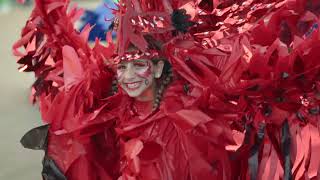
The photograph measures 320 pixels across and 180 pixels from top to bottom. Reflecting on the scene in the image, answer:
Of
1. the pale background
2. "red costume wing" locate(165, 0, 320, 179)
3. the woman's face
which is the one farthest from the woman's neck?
the pale background

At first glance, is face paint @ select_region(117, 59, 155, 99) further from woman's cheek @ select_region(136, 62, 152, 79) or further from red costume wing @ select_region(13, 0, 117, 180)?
red costume wing @ select_region(13, 0, 117, 180)

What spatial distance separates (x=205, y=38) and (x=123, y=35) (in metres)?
0.27

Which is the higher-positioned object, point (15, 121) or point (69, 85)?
point (69, 85)

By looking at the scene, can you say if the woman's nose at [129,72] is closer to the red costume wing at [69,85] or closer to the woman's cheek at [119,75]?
the woman's cheek at [119,75]

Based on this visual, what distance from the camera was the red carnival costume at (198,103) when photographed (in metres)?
1.47

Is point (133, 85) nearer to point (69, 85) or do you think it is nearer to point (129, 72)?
point (129, 72)

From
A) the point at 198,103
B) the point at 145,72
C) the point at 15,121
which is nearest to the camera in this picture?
the point at 198,103

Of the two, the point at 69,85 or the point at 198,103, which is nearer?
the point at 198,103

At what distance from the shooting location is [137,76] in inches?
63.7

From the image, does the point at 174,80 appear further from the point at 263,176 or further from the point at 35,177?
the point at 35,177

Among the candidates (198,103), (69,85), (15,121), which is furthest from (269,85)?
(15,121)

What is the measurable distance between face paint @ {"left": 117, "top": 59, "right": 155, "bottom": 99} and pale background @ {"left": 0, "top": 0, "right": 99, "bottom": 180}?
1202 mm

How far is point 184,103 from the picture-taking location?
1560 mm

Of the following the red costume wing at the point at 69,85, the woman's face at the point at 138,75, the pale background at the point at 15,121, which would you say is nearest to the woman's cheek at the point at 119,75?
the woman's face at the point at 138,75
